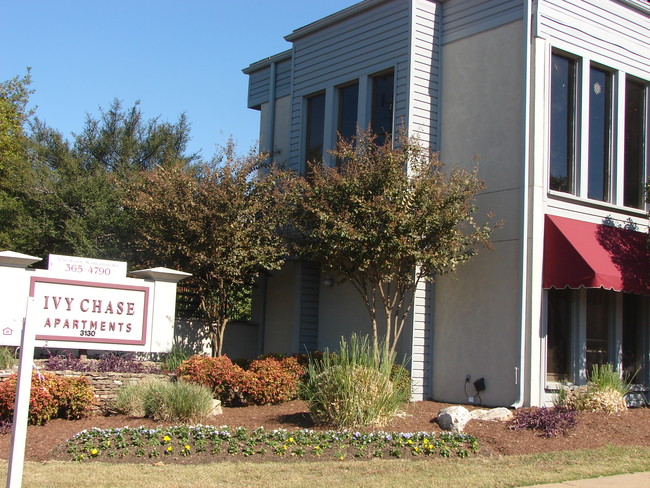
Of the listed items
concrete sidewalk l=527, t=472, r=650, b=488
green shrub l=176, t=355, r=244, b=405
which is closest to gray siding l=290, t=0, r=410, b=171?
green shrub l=176, t=355, r=244, b=405

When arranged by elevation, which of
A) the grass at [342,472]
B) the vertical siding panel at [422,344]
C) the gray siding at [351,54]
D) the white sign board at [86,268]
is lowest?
the grass at [342,472]

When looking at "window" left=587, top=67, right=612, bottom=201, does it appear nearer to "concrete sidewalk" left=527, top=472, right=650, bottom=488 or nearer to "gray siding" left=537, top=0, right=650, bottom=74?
"gray siding" left=537, top=0, right=650, bottom=74

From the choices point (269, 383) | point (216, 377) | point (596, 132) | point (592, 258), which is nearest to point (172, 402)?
point (216, 377)

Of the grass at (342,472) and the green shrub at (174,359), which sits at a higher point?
the green shrub at (174,359)

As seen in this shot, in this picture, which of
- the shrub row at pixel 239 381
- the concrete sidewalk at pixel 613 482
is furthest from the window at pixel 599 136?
the concrete sidewalk at pixel 613 482

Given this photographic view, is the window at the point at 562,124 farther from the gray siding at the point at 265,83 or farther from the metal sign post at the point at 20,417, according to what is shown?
the metal sign post at the point at 20,417

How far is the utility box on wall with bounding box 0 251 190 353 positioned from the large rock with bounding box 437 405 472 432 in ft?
19.0

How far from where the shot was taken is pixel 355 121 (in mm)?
17250

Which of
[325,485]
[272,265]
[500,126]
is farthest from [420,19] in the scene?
[325,485]

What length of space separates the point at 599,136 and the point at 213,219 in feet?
26.1

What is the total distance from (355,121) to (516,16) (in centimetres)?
420

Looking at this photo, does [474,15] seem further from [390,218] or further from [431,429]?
[431,429]

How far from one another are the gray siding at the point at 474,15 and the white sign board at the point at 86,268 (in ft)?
26.7

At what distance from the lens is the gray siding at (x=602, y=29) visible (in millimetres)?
14797
